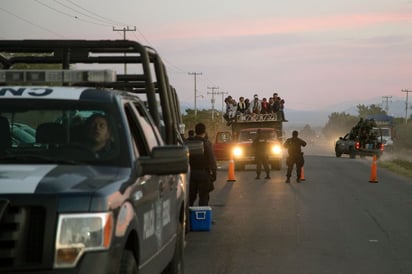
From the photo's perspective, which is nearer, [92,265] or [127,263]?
[92,265]

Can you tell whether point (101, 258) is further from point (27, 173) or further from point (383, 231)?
point (383, 231)

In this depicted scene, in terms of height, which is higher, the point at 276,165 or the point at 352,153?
the point at 276,165

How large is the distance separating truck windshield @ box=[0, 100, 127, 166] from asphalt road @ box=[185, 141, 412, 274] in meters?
3.85

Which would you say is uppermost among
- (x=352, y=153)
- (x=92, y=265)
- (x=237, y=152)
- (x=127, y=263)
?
(x=92, y=265)

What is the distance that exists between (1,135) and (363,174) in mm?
25107

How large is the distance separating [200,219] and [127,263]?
768 cm

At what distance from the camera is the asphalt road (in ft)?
32.3

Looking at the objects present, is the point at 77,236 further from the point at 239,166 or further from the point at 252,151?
the point at 239,166

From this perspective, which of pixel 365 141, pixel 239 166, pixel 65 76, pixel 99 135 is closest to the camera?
pixel 99 135

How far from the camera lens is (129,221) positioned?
5.18 m

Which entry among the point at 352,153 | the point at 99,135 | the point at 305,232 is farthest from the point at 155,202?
the point at 352,153

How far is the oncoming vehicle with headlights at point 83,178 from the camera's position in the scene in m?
4.54

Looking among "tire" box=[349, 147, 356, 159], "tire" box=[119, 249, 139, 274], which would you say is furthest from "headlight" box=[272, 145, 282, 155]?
"tire" box=[119, 249, 139, 274]

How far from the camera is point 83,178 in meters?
5.05
